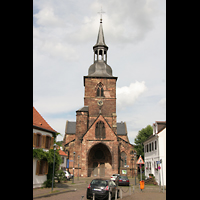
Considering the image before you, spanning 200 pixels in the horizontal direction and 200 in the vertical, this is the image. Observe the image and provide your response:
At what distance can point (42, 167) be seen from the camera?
22.5 meters

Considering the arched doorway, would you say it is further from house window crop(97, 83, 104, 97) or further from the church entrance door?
house window crop(97, 83, 104, 97)

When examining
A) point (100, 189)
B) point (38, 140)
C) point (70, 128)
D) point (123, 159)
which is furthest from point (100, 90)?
point (100, 189)

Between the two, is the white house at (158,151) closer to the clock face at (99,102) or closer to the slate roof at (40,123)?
the slate roof at (40,123)

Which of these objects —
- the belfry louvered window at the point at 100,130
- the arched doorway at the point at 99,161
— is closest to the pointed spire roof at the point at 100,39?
the belfry louvered window at the point at 100,130

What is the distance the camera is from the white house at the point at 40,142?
21.4m

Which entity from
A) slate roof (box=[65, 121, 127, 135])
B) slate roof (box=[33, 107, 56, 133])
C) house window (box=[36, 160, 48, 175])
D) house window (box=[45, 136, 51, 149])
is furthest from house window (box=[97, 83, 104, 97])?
house window (box=[36, 160, 48, 175])

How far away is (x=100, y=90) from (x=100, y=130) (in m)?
9.67
